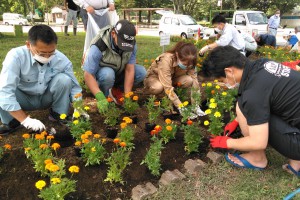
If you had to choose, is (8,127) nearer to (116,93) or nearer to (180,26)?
(116,93)

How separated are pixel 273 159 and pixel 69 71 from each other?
2.40 m

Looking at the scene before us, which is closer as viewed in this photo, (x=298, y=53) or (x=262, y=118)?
(x=262, y=118)

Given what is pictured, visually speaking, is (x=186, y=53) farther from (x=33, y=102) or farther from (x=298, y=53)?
(x=298, y=53)

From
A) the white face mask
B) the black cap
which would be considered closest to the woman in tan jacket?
the black cap

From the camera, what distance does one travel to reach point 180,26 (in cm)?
1717

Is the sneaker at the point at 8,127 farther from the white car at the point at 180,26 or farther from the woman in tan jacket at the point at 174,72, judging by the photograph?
the white car at the point at 180,26

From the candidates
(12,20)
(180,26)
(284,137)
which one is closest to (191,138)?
(284,137)

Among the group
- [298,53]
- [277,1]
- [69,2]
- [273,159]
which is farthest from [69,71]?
[277,1]

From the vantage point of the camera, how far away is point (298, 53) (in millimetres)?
8328

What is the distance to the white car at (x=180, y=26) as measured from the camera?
16828 millimetres

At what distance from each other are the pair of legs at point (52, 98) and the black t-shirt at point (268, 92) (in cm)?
189

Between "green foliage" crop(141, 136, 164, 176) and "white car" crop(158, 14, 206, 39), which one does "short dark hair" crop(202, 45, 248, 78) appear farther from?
"white car" crop(158, 14, 206, 39)

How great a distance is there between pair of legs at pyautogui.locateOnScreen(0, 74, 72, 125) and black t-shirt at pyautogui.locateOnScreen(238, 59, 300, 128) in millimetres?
1894

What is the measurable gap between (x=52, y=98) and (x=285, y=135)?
2.44m
